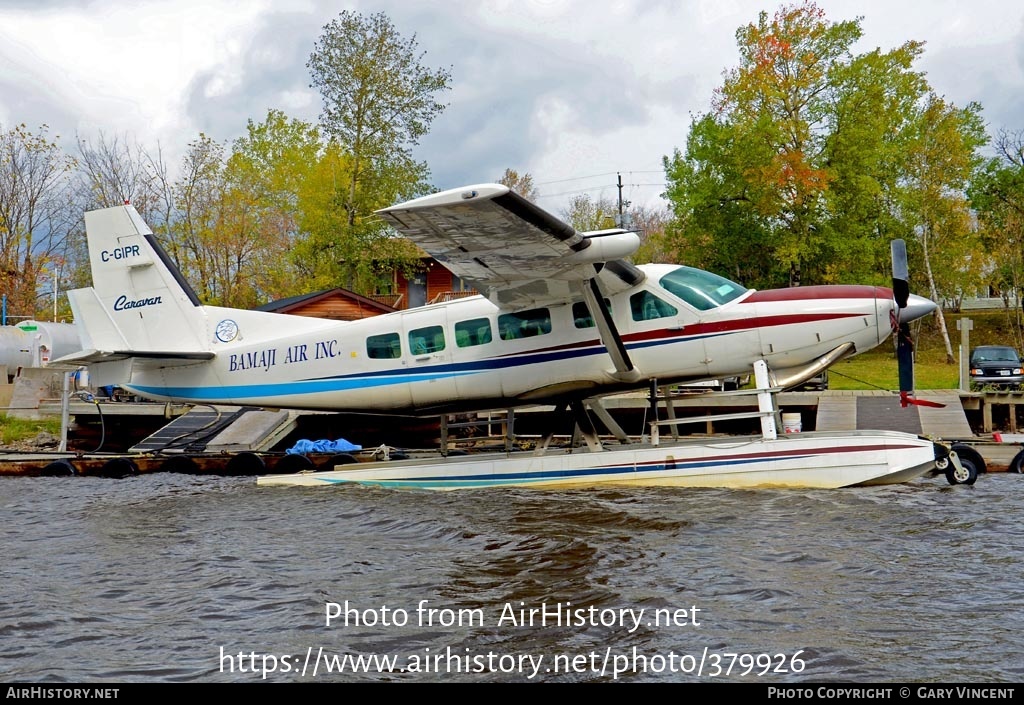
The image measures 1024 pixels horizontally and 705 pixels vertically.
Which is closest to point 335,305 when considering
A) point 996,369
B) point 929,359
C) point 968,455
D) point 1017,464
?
point 996,369

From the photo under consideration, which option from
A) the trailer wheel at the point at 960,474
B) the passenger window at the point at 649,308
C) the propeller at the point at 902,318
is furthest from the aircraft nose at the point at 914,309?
the passenger window at the point at 649,308

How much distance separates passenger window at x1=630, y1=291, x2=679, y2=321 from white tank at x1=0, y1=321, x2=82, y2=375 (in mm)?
24759

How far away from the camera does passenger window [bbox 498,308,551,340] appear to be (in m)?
13.2

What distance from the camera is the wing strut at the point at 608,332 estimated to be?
12.3 metres

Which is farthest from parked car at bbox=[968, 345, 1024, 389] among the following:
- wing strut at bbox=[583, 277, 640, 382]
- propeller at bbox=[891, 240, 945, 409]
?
wing strut at bbox=[583, 277, 640, 382]

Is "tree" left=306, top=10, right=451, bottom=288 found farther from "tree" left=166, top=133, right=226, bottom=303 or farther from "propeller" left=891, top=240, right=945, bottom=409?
"propeller" left=891, top=240, right=945, bottom=409

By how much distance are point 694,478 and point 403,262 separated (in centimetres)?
2833

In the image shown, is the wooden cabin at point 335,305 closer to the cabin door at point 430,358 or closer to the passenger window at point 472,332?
the cabin door at point 430,358

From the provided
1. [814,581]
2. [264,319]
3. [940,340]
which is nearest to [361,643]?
[814,581]

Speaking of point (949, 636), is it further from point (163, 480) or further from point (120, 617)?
point (163, 480)

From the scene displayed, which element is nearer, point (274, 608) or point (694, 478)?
point (274, 608)

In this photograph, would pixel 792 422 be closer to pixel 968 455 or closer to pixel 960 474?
pixel 968 455

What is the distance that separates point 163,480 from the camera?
1584 centimetres
